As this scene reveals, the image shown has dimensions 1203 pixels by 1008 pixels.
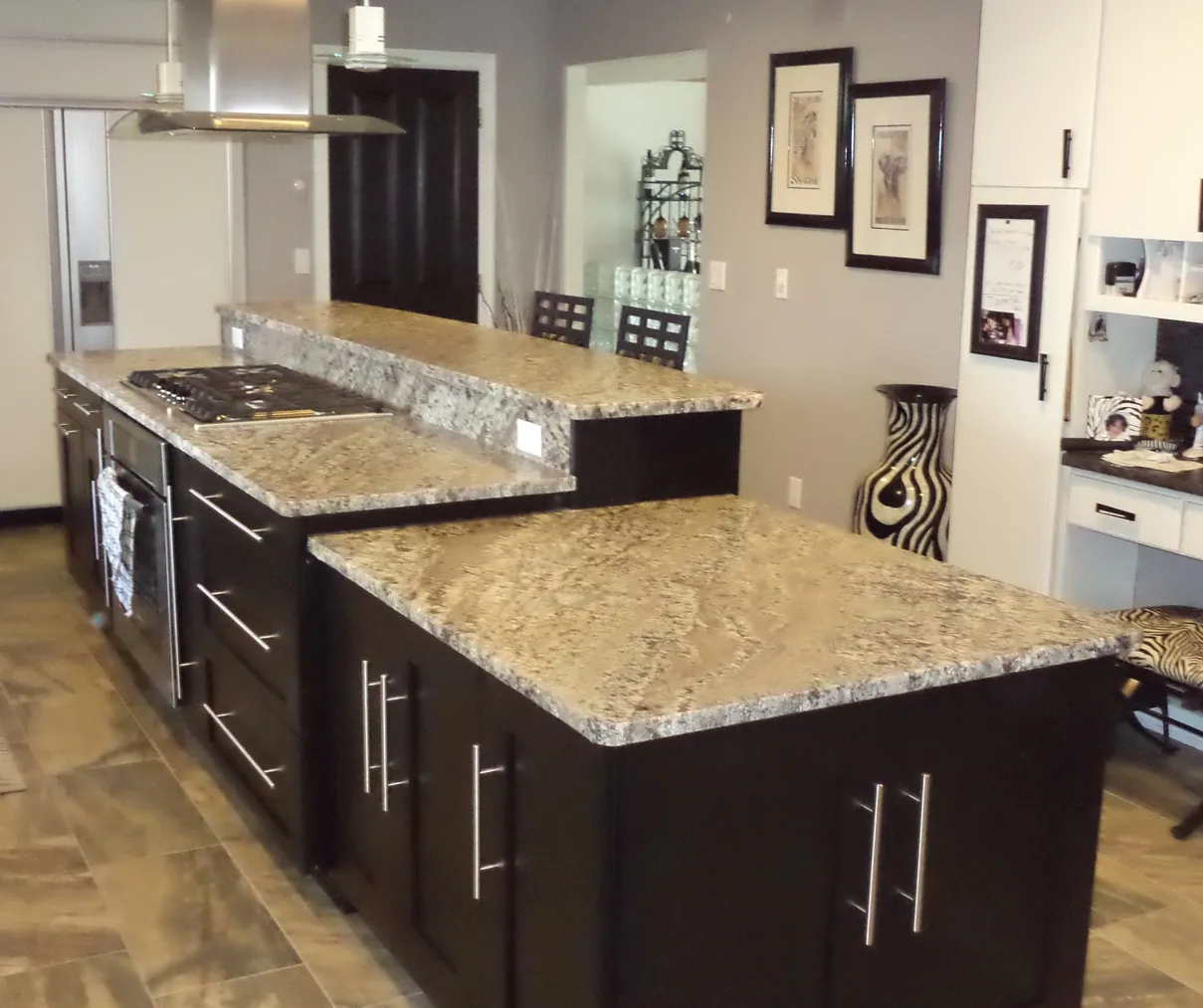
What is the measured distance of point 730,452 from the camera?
123 inches

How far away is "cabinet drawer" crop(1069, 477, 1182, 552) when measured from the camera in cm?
353

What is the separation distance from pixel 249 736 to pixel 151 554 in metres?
0.80

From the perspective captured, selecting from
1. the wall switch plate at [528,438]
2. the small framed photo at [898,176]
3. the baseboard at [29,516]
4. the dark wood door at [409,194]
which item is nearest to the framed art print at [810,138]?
the small framed photo at [898,176]

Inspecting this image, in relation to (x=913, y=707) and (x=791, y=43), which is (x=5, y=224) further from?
(x=913, y=707)

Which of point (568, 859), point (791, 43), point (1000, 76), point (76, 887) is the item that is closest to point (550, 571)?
point (568, 859)

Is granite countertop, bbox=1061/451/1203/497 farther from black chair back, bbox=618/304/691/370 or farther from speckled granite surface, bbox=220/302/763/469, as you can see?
black chair back, bbox=618/304/691/370

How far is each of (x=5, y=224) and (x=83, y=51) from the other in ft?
2.60

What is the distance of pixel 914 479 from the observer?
14.7 feet

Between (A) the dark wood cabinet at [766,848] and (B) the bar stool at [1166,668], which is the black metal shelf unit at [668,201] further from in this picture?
(A) the dark wood cabinet at [766,848]

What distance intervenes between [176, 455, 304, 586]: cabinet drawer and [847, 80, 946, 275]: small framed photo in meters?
2.63

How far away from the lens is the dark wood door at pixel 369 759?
97.3 inches

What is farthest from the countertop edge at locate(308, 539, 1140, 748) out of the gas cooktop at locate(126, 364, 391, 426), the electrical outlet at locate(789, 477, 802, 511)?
the electrical outlet at locate(789, 477, 802, 511)

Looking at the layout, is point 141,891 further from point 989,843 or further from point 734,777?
point 989,843

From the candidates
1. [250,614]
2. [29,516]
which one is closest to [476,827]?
[250,614]
